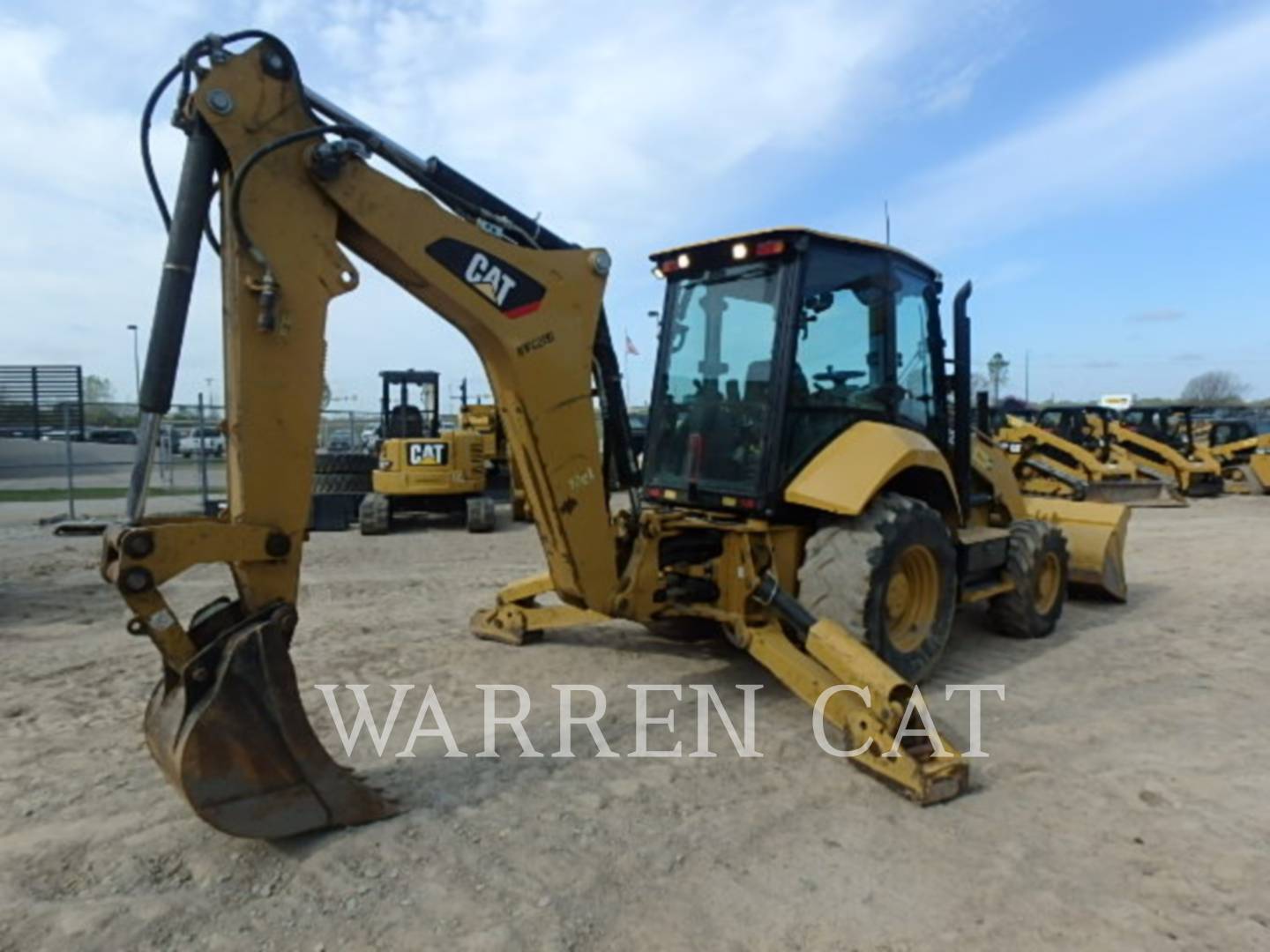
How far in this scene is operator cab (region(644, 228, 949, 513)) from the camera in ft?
16.3

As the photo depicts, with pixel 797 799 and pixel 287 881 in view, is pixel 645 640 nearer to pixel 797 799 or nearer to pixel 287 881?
pixel 797 799

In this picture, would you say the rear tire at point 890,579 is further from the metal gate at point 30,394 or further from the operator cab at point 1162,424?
the metal gate at point 30,394

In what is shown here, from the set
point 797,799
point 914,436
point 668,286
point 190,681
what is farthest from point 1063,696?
point 190,681

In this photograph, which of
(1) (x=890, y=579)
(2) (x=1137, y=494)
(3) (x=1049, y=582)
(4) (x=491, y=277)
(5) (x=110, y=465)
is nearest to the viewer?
(4) (x=491, y=277)

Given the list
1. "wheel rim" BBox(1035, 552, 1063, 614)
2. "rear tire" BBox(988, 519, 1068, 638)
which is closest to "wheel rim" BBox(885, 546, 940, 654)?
"rear tire" BBox(988, 519, 1068, 638)

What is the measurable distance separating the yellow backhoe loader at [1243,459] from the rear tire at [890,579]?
1649 centimetres

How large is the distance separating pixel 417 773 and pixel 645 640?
7.95ft

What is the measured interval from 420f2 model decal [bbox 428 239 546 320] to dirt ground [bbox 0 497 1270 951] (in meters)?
2.01

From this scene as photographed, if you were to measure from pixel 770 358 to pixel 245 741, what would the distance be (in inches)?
128

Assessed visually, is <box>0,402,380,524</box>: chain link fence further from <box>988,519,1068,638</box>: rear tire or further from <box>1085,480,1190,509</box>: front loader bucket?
<box>1085,480,1190,509</box>: front loader bucket

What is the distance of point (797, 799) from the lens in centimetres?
374

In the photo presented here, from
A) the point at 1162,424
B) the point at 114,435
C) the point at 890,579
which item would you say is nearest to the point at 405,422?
the point at 890,579

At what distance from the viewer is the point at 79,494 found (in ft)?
63.1

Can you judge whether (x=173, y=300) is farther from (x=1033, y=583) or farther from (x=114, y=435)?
(x=114, y=435)
